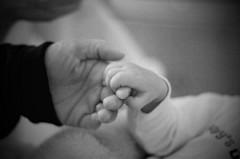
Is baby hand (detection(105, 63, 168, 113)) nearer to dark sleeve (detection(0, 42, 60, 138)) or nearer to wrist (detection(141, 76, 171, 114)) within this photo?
wrist (detection(141, 76, 171, 114))

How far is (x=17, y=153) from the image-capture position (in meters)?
0.40

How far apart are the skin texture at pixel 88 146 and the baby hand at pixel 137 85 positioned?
60 mm

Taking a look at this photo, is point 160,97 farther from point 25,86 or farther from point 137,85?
point 25,86

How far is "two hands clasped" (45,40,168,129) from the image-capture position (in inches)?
13.9

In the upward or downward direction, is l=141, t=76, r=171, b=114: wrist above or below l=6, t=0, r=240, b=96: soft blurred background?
below

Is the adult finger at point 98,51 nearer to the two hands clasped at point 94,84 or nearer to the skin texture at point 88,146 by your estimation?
the two hands clasped at point 94,84

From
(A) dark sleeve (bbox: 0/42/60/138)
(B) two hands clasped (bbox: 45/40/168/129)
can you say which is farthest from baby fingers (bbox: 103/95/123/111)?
(A) dark sleeve (bbox: 0/42/60/138)

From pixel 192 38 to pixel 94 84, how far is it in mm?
144

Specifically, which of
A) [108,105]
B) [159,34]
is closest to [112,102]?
[108,105]

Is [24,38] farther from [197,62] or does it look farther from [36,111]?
[197,62]

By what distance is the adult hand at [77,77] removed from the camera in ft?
1.29

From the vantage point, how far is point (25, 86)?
1.37 ft

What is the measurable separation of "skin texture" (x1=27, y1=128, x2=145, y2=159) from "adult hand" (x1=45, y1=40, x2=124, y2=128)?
16mm

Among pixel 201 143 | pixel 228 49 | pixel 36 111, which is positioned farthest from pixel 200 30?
pixel 36 111
